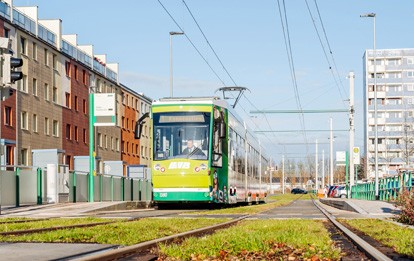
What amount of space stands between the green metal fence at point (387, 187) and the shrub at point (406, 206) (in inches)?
185

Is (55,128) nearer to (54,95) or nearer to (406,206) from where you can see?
(54,95)

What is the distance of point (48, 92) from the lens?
2154 inches

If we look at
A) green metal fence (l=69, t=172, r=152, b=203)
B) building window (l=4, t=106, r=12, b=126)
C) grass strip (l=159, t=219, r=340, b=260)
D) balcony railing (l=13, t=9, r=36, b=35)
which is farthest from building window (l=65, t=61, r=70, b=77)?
grass strip (l=159, t=219, r=340, b=260)

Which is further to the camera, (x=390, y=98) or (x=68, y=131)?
(x=390, y=98)

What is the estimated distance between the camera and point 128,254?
27.0ft

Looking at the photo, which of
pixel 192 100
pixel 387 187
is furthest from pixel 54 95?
pixel 192 100

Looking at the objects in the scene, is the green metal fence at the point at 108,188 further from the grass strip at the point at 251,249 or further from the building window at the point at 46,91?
the grass strip at the point at 251,249

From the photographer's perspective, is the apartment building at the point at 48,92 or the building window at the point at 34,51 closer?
the apartment building at the point at 48,92

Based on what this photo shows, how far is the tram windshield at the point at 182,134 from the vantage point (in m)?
23.3

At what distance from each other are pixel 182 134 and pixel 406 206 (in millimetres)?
9943

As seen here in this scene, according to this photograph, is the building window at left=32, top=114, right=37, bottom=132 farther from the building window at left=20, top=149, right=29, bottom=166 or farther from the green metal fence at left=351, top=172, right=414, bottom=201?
the green metal fence at left=351, top=172, right=414, bottom=201

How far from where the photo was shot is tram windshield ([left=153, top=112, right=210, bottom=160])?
2334 cm

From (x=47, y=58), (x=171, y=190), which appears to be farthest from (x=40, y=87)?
(x=171, y=190)

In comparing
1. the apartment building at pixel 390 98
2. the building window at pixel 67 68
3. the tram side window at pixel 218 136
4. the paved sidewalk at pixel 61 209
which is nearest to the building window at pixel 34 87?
the building window at pixel 67 68
